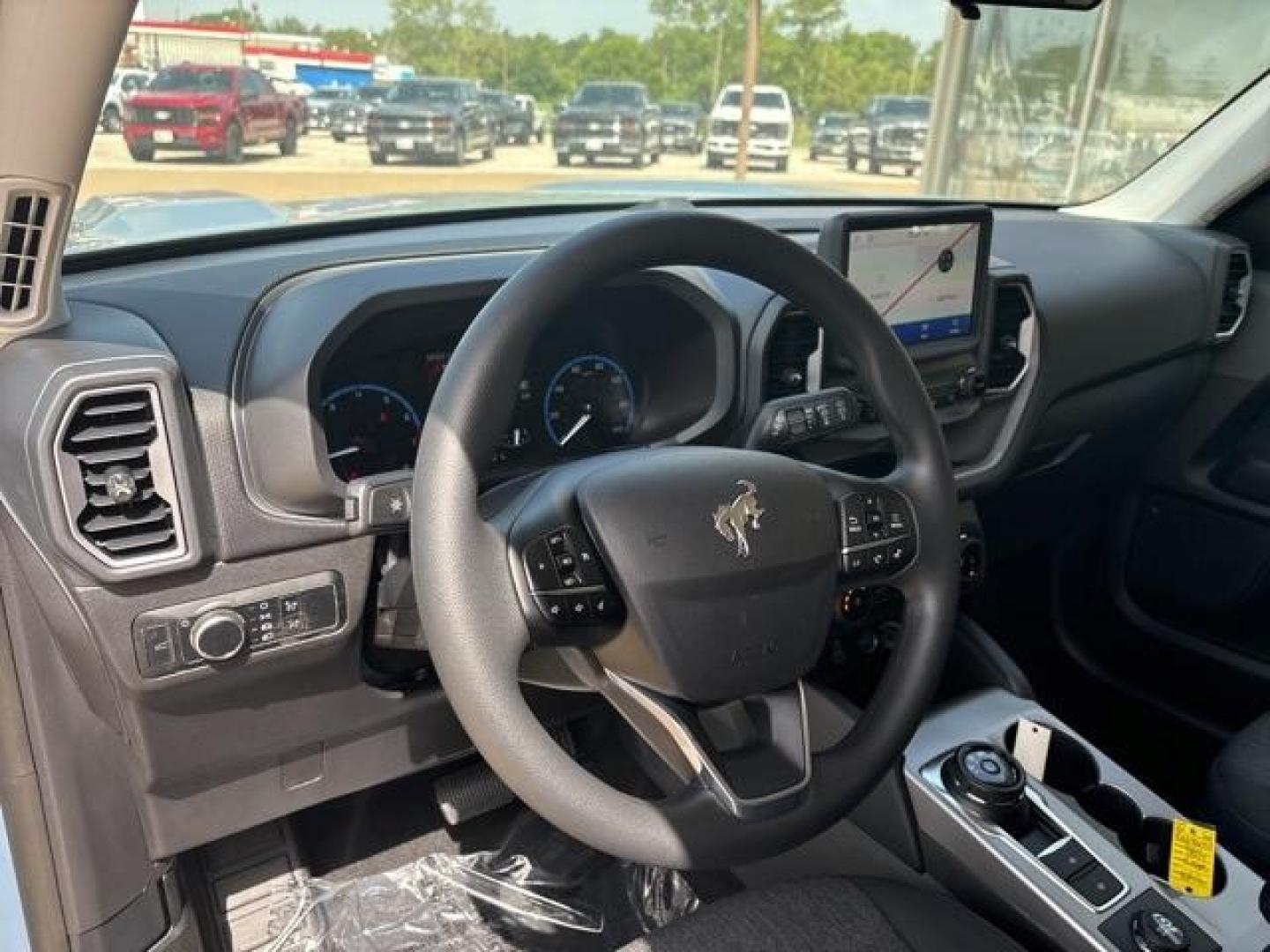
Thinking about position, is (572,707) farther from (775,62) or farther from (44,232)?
(775,62)

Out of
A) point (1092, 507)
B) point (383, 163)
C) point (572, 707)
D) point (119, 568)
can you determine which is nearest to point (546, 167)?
point (383, 163)

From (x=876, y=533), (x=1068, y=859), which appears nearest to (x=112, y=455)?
(x=876, y=533)

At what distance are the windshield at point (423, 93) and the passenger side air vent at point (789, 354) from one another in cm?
82

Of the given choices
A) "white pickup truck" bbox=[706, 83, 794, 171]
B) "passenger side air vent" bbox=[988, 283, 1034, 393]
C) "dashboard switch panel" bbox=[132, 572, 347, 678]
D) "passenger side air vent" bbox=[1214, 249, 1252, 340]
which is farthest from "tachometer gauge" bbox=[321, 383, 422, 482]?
"passenger side air vent" bbox=[1214, 249, 1252, 340]

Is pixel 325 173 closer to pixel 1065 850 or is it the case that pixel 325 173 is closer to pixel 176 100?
pixel 176 100

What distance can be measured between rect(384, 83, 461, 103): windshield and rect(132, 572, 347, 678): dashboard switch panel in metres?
0.97

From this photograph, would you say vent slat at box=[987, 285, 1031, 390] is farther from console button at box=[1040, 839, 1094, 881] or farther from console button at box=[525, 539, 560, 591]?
console button at box=[525, 539, 560, 591]

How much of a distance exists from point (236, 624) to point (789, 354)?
3.04ft

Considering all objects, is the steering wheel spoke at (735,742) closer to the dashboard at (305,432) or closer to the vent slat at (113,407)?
the dashboard at (305,432)

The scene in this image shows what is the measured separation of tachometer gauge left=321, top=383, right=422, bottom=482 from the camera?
145 cm

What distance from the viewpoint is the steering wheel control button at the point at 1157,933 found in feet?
4.83

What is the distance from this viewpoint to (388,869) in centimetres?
203

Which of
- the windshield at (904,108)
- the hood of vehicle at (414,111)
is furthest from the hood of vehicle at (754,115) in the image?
the hood of vehicle at (414,111)

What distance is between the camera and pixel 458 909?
1.98 metres
